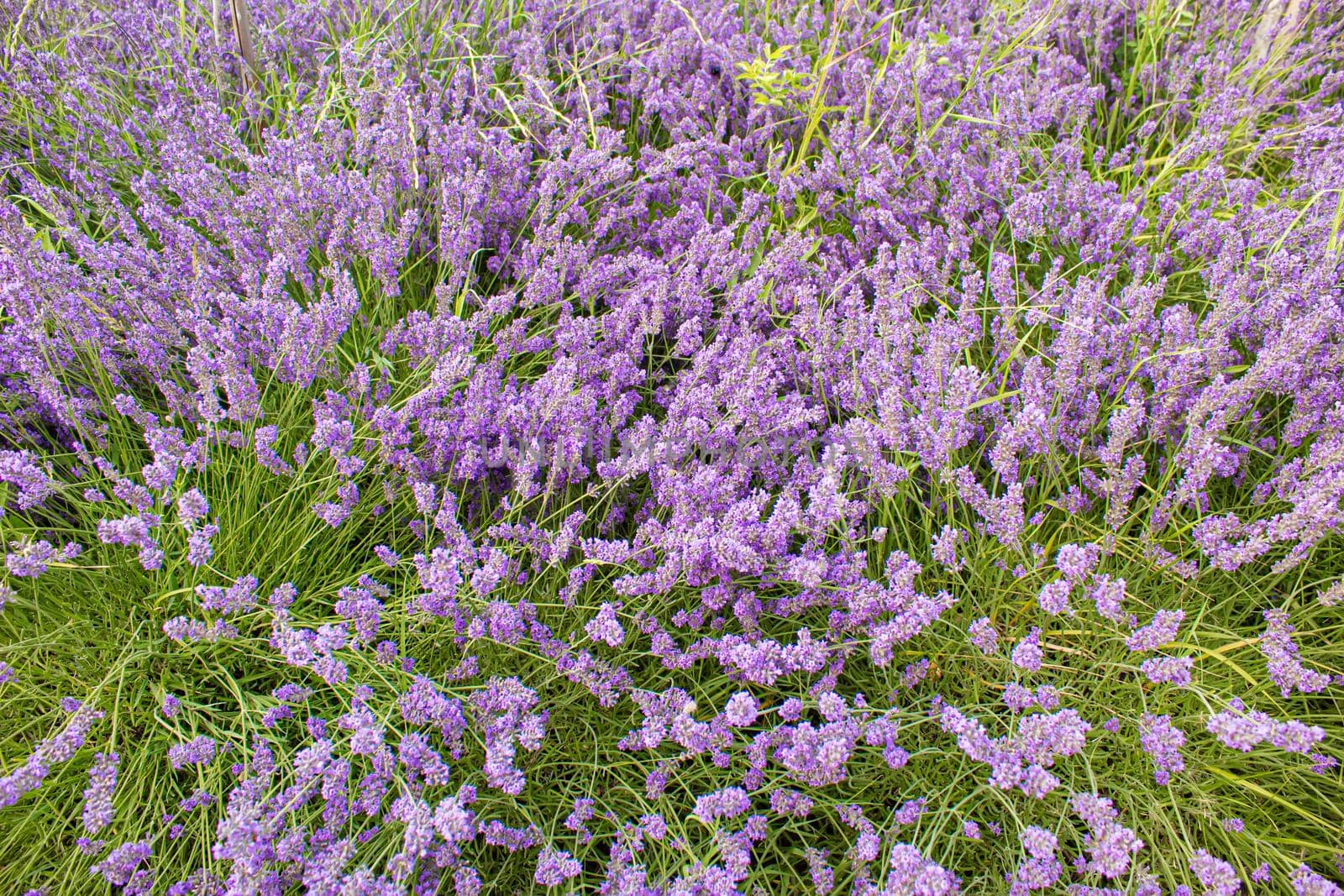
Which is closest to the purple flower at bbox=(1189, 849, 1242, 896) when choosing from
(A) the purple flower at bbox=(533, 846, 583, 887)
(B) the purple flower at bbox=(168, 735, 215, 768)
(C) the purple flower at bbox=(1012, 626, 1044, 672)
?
(C) the purple flower at bbox=(1012, 626, 1044, 672)

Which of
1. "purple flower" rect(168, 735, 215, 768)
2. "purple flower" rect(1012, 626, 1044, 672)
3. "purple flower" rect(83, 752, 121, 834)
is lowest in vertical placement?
"purple flower" rect(168, 735, 215, 768)

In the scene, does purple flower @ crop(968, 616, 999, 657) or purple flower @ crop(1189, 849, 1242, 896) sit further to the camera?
purple flower @ crop(968, 616, 999, 657)

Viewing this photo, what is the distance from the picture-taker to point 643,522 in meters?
1.81

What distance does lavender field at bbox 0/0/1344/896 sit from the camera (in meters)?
1.37

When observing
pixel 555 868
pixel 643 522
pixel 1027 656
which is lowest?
pixel 555 868

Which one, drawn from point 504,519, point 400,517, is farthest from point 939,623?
point 400,517

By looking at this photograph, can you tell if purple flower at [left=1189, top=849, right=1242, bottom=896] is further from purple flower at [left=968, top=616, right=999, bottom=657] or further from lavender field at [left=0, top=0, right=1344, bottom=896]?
purple flower at [left=968, top=616, right=999, bottom=657]

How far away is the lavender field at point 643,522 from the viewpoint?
1.37 m

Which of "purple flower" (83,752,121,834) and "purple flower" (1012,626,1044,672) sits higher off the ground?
"purple flower" (83,752,121,834)

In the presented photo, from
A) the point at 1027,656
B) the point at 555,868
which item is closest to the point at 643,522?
the point at 555,868

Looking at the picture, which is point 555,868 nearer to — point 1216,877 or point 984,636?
point 984,636

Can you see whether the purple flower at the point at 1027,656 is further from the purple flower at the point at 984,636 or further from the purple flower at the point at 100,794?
the purple flower at the point at 100,794

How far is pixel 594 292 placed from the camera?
2.25 metres

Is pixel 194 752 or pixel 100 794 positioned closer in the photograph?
pixel 100 794
